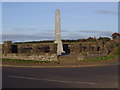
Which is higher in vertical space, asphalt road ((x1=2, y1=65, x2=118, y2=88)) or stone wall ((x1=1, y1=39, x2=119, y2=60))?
stone wall ((x1=1, y1=39, x2=119, y2=60))

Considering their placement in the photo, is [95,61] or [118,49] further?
[118,49]

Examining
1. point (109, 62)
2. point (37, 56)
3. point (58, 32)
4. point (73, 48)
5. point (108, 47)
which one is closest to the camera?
point (109, 62)

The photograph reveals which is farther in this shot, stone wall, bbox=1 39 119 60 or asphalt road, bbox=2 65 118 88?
stone wall, bbox=1 39 119 60

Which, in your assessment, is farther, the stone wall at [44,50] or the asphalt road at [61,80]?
the stone wall at [44,50]

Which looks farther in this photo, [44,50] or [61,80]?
[44,50]

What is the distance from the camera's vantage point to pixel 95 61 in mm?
21453

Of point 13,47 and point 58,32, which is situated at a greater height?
point 58,32

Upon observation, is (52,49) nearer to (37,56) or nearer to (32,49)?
(32,49)

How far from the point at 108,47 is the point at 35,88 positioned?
20.7 meters

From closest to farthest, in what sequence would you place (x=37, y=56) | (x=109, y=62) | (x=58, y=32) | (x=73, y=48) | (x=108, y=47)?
(x=109, y=62) → (x=37, y=56) → (x=108, y=47) → (x=58, y=32) → (x=73, y=48)

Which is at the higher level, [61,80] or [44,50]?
[44,50]

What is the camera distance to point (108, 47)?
2892 cm

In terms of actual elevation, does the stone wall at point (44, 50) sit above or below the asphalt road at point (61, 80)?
above

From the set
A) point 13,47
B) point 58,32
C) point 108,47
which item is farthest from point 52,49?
point 108,47
